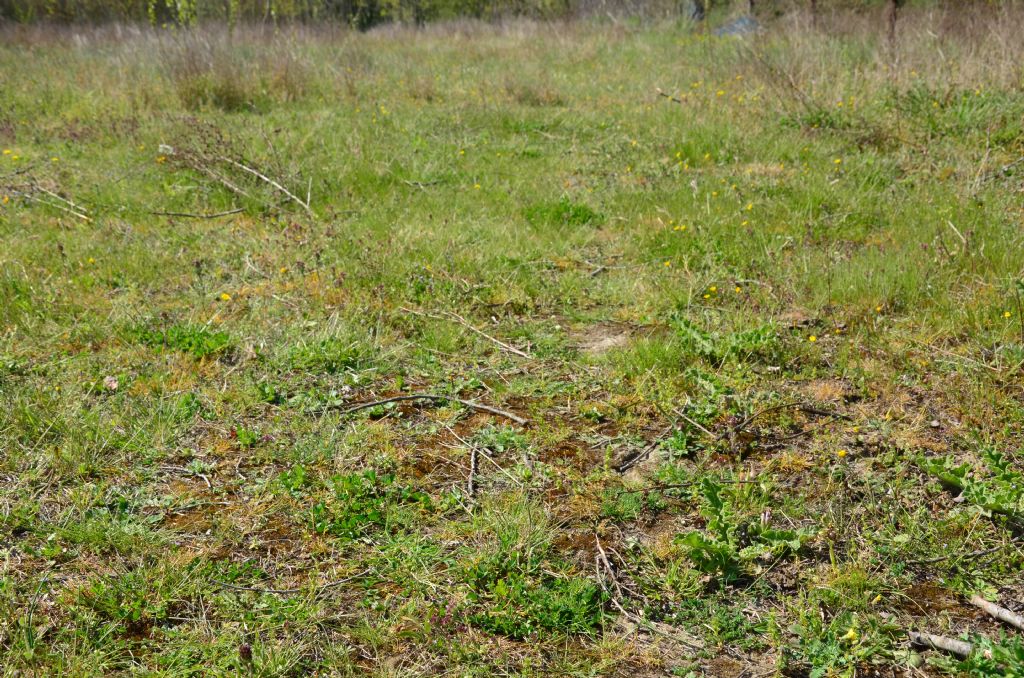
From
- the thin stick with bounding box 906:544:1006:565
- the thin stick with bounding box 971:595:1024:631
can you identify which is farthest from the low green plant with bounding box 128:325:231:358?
the thin stick with bounding box 971:595:1024:631

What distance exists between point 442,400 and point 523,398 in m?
0.39

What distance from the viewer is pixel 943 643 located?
2.09 meters

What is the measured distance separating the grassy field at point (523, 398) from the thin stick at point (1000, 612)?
27 mm

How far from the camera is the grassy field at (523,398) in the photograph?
223cm

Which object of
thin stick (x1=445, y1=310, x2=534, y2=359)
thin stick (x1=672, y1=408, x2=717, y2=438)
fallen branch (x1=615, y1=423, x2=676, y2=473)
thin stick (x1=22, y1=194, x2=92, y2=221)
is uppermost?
thin stick (x1=22, y1=194, x2=92, y2=221)

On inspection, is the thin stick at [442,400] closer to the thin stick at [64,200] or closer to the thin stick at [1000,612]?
the thin stick at [1000,612]

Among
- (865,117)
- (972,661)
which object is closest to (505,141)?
(865,117)

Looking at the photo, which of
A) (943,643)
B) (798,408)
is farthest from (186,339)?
(943,643)

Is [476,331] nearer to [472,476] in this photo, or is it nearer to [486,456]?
[486,456]

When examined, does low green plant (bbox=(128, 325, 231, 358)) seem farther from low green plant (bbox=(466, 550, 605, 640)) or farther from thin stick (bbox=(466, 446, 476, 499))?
low green plant (bbox=(466, 550, 605, 640))

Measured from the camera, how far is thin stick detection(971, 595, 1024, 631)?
2133 millimetres

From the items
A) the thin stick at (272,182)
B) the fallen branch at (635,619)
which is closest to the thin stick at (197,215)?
the thin stick at (272,182)

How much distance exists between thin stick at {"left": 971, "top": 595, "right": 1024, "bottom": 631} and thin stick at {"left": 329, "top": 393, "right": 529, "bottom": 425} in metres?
1.77

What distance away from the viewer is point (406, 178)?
6320mm
